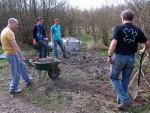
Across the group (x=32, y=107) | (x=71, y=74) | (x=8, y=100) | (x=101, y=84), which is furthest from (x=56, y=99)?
(x=71, y=74)

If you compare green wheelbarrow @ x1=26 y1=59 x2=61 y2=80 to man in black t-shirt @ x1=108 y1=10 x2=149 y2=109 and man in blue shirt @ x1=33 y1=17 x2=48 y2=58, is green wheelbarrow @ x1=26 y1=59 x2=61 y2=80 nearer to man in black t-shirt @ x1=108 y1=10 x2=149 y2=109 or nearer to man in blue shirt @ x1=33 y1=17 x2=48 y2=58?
man in black t-shirt @ x1=108 y1=10 x2=149 y2=109

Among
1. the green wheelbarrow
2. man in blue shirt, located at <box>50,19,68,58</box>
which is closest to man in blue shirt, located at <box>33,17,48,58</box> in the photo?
man in blue shirt, located at <box>50,19,68,58</box>

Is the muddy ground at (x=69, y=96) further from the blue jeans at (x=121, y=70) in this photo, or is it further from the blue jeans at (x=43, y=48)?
the blue jeans at (x=43, y=48)

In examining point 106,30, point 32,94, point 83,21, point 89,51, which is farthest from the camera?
point 83,21

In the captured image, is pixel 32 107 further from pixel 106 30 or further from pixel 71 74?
pixel 106 30

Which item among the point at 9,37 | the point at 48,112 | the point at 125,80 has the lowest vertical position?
the point at 48,112

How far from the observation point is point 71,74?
1077 centimetres

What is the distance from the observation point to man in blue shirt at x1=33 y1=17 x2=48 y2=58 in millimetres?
13438

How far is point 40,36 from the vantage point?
13.7 m

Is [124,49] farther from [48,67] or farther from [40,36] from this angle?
[40,36]

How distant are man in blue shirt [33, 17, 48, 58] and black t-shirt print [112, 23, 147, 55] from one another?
6788 mm

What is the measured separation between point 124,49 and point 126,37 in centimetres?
26

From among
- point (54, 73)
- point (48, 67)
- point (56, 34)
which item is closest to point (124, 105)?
point (48, 67)

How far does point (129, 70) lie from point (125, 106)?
2.49ft
